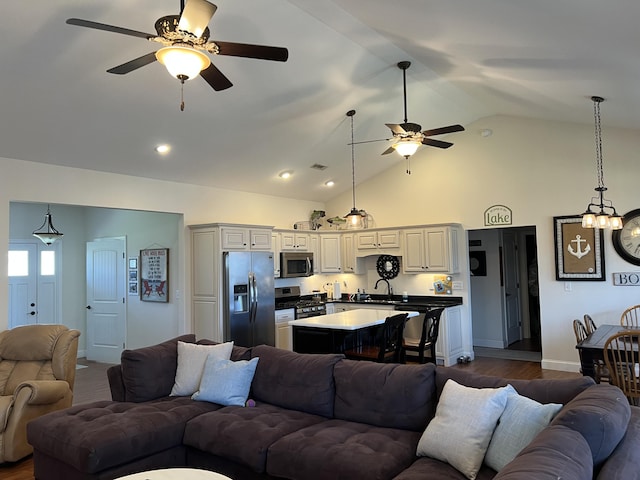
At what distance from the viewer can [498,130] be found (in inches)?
281

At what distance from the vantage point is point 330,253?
847cm

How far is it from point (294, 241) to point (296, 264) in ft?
1.27

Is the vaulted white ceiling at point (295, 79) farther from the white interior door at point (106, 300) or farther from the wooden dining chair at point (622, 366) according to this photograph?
the white interior door at point (106, 300)

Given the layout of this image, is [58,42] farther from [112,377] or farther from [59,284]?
[59,284]

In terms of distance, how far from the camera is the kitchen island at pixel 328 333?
4.93 m

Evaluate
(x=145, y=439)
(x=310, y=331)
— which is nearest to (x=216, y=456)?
(x=145, y=439)

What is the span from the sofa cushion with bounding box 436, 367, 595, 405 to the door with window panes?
24.3ft

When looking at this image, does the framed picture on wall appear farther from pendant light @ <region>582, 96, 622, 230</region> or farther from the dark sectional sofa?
the dark sectional sofa

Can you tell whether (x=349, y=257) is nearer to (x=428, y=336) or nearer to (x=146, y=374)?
(x=428, y=336)

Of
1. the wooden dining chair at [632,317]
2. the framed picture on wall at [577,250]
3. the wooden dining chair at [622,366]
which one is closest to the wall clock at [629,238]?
the framed picture on wall at [577,250]

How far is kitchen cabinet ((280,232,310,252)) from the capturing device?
306 inches

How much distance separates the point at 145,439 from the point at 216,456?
47cm

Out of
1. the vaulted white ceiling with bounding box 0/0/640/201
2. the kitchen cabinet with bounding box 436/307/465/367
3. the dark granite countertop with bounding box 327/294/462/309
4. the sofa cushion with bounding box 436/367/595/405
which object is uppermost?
the vaulted white ceiling with bounding box 0/0/640/201

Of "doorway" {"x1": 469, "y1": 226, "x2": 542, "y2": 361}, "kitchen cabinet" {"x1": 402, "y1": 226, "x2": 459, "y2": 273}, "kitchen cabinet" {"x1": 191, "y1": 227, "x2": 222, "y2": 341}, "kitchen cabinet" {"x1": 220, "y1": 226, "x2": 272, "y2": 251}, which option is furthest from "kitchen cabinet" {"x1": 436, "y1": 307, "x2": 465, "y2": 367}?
"kitchen cabinet" {"x1": 191, "y1": 227, "x2": 222, "y2": 341}
